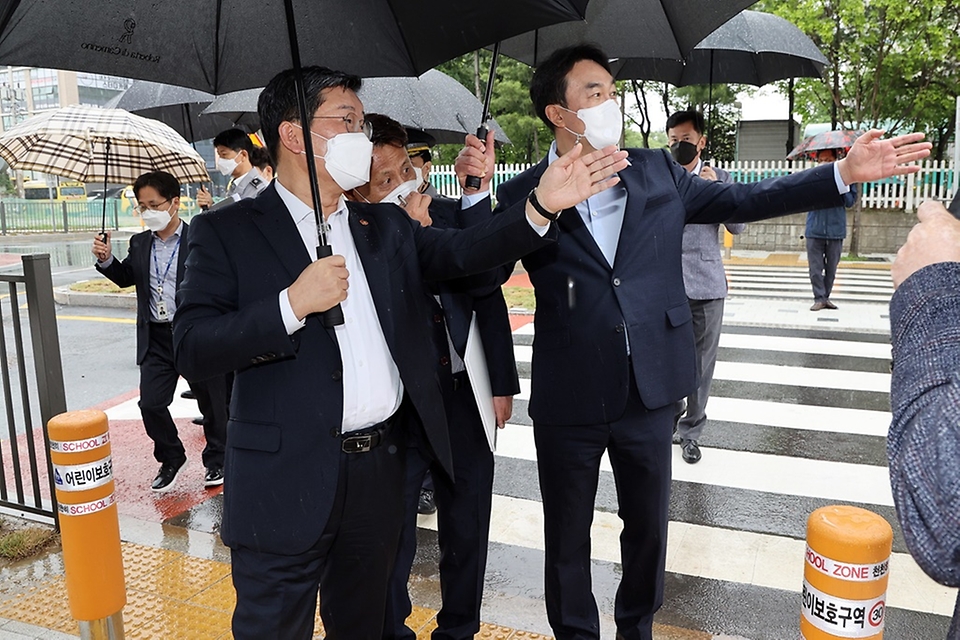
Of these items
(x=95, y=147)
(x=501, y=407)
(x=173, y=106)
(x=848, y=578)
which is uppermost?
(x=173, y=106)

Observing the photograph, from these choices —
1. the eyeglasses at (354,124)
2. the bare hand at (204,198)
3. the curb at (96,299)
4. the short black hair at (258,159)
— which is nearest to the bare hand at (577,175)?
the eyeglasses at (354,124)

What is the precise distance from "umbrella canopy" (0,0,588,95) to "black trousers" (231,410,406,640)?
133cm

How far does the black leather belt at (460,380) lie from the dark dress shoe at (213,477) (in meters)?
2.81

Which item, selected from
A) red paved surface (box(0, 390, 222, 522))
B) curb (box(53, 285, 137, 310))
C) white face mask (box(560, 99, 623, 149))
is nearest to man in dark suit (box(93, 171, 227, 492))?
red paved surface (box(0, 390, 222, 522))

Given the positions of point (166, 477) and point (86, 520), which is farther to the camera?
point (166, 477)

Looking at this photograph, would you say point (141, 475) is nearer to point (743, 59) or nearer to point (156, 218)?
point (156, 218)

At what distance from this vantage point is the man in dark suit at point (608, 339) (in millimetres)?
3023

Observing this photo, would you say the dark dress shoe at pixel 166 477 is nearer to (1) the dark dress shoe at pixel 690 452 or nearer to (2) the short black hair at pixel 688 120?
(1) the dark dress shoe at pixel 690 452

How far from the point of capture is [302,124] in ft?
7.68

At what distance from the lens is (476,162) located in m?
2.98

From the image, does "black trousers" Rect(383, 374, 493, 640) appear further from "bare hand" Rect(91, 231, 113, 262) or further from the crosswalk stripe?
"bare hand" Rect(91, 231, 113, 262)

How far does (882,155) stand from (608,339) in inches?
43.8

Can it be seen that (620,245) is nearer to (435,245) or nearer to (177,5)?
(435,245)

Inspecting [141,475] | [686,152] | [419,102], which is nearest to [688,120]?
[686,152]
